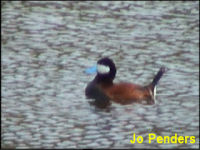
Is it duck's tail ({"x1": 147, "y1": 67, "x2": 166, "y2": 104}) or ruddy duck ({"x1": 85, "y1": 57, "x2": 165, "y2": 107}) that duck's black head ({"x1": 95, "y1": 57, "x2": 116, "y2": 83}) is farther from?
duck's tail ({"x1": 147, "y1": 67, "x2": 166, "y2": 104})

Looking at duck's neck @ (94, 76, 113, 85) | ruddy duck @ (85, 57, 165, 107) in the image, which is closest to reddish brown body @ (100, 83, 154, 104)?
ruddy duck @ (85, 57, 165, 107)

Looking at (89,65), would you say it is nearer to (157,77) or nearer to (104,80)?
(104,80)

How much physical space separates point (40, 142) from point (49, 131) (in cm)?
47

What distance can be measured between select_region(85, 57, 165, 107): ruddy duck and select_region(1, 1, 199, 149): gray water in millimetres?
151

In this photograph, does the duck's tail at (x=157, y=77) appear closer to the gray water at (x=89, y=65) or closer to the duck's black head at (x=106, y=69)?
the gray water at (x=89, y=65)

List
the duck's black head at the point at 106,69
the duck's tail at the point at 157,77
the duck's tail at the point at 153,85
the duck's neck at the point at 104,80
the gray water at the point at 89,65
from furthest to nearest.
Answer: the duck's neck at the point at 104,80 < the duck's black head at the point at 106,69 < the duck's tail at the point at 157,77 < the duck's tail at the point at 153,85 < the gray water at the point at 89,65

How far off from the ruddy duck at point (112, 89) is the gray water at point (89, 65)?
151 mm

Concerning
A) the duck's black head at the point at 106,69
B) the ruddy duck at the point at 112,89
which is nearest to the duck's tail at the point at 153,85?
the ruddy duck at the point at 112,89

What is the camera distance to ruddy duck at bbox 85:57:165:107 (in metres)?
12.4

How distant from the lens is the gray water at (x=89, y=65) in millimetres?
10586

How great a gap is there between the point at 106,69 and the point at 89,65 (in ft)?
2.63

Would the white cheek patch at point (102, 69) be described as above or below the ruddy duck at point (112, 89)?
A: above

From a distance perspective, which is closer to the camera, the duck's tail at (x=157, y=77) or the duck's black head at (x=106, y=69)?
the duck's tail at (x=157, y=77)

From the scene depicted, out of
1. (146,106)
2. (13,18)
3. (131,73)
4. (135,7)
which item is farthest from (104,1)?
(146,106)
